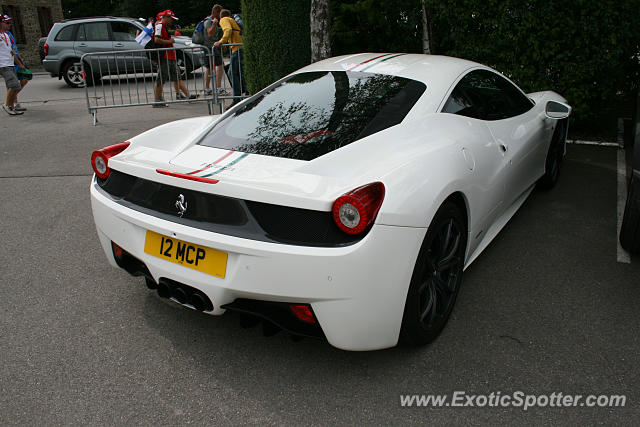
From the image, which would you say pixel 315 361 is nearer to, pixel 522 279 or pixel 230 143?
pixel 230 143

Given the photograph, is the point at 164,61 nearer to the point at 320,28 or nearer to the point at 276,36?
the point at 276,36

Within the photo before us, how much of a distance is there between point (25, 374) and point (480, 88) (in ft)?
10.4

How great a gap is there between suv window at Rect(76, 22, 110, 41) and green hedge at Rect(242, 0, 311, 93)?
284 inches

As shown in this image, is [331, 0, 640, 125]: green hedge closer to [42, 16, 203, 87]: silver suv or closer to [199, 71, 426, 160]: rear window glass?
[199, 71, 426, 160]: rear window glass

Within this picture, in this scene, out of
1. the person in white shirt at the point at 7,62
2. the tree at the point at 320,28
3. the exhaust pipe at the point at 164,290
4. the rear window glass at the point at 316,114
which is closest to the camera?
the exhaust pipe at the point at 164,290

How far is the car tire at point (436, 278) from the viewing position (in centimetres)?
243

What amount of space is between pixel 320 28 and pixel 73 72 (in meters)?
9.42

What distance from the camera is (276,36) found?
8352mm

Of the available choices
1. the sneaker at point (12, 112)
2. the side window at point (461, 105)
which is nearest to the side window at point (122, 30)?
the sneaker at point (12, 112)

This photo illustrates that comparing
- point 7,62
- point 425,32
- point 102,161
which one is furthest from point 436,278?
point 7,62

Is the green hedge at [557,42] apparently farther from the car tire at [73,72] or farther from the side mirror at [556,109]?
the car tire at [73,72]

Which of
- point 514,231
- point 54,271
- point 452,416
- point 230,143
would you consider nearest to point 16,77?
point 54,271

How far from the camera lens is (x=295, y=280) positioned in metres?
2.19

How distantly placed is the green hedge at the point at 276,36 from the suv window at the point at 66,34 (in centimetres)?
761
